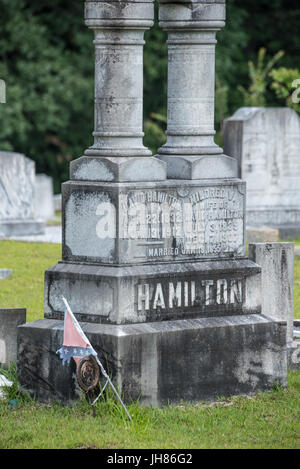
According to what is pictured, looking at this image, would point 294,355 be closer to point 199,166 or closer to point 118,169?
point 199,166

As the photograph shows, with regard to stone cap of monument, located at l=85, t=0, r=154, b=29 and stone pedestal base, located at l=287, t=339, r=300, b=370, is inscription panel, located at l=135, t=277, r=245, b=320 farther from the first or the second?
stone cap of monument, located at l=85, t=0, r=154, b=29

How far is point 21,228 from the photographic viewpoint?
17.6 meters

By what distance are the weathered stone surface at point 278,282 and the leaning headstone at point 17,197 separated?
8.20 meters

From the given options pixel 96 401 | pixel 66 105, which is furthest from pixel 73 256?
pixel 66 105

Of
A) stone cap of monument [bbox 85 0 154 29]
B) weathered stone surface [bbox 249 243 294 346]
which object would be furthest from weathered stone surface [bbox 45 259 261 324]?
stone cap of monument [bbox 85 0 154 29]

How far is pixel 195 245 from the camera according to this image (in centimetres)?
873

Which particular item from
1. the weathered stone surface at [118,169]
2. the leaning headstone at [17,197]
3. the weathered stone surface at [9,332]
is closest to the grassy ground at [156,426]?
the weathered stone surface at [9,332]

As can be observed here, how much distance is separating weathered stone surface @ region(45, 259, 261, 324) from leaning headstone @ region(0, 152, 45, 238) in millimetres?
8932

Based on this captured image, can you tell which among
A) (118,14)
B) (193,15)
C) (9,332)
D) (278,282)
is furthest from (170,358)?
(193,15)

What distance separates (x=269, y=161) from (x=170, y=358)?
10041mm

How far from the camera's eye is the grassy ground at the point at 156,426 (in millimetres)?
7438

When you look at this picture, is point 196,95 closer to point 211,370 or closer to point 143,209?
point 143,209

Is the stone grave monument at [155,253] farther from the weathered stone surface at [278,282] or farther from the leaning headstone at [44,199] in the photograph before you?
the leaning headstone at [44,199]

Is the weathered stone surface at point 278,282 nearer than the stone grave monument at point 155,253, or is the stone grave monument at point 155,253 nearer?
the stone grave monument at point 155,253
